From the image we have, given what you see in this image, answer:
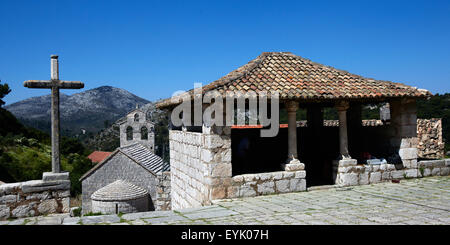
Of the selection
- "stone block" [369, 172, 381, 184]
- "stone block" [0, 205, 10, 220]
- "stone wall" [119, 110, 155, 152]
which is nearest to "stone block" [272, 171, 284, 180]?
"stone block" [369, 172, 381, 184]

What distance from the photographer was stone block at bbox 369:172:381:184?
9062 mm

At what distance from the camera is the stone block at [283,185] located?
808cm

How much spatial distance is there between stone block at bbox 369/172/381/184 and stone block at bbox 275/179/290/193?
2436 millimetres

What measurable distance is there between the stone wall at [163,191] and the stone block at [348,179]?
652 cm

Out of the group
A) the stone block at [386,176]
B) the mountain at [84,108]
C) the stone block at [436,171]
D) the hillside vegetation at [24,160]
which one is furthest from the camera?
the mountain at [84,108]

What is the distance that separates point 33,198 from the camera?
6605 mm

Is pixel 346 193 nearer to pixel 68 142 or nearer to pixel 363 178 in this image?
pixel 363 178

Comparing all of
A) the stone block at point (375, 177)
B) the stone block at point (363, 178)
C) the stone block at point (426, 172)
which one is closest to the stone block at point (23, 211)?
the stone block at point (363, 178)

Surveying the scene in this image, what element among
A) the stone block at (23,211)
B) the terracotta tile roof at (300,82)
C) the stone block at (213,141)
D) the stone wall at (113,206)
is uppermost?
the terracotta tile roof at (300,82)

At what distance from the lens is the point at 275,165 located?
1084 cm

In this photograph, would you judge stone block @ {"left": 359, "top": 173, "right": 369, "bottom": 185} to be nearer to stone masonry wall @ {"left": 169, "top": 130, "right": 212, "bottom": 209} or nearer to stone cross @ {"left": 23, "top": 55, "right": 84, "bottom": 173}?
stone masonry wall @ {"left": 169, "top": 130, "right": 212, "bottom": 209}

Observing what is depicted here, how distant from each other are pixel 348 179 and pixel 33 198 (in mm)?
6989

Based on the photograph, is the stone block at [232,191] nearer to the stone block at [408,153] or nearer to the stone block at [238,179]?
the stone block at [238,179]
